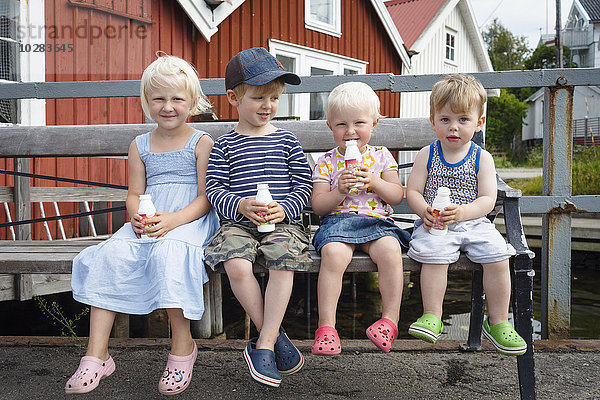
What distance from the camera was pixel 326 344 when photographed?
216cm

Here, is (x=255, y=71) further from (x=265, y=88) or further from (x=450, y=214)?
(x=450, y=214)

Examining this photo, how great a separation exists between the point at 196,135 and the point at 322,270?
994mm

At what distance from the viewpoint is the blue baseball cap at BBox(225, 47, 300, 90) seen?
2492 millimetres

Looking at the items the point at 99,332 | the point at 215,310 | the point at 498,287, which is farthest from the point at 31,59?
the point at 498,287

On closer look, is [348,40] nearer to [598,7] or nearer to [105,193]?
[105,193]

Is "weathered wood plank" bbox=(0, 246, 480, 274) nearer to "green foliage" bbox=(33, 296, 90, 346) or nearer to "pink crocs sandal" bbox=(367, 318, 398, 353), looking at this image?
"pink crocs sandal" bbox=(367, 318, 398, 353)

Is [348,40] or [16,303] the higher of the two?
[348,40]

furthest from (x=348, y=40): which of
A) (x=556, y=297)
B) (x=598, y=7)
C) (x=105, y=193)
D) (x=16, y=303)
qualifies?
(x=598, y=7)

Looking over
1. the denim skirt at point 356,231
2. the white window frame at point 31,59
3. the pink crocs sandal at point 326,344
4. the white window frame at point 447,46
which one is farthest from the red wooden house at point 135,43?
the white window frame at point 447,46

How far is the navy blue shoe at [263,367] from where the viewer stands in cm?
209

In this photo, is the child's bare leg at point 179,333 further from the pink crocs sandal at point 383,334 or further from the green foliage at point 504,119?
the green foliage at point 504,119

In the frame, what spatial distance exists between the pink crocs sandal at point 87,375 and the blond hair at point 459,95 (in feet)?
5.79

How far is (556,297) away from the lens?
3.22 m

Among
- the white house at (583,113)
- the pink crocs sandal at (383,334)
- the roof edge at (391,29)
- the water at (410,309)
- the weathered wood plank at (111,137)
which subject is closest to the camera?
the pink crocs sandal at (383,334)
